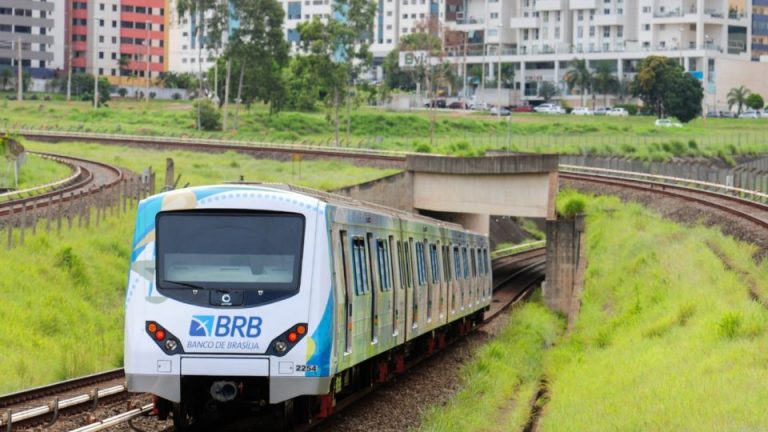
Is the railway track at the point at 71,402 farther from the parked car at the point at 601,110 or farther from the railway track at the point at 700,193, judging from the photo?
the parked car at the point at 601,110

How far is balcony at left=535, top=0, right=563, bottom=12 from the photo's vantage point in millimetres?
166875

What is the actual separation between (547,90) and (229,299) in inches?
6058

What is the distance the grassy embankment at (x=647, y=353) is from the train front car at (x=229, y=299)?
3151 millimetres

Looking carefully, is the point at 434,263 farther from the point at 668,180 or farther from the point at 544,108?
the point at 544,108

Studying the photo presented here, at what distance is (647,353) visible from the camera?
73.0 feet

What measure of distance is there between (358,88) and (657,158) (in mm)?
48097

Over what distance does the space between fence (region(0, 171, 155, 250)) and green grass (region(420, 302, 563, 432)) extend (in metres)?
11.7

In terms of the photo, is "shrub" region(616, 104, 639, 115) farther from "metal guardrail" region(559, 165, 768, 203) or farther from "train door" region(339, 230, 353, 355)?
"train door" region(339, 230, 353, 355)

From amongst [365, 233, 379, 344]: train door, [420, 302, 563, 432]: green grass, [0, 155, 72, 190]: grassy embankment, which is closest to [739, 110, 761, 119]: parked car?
[0, 155, 72, 190]: grassy embankment

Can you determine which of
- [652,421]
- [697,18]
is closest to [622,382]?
[652,421]

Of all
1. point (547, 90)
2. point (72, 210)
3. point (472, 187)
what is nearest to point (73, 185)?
point (72, 210)

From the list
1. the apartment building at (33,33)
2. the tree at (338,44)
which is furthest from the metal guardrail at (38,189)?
the apartment building at (33,33)

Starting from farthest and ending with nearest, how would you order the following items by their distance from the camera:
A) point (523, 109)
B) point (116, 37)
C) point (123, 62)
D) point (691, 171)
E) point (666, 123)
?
1. point (116, 37)
2. point (123, 62)
3. point (523, 109)
4. point (666, 123)
5. point (691, 171)

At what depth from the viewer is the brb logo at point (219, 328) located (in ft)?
50.1
